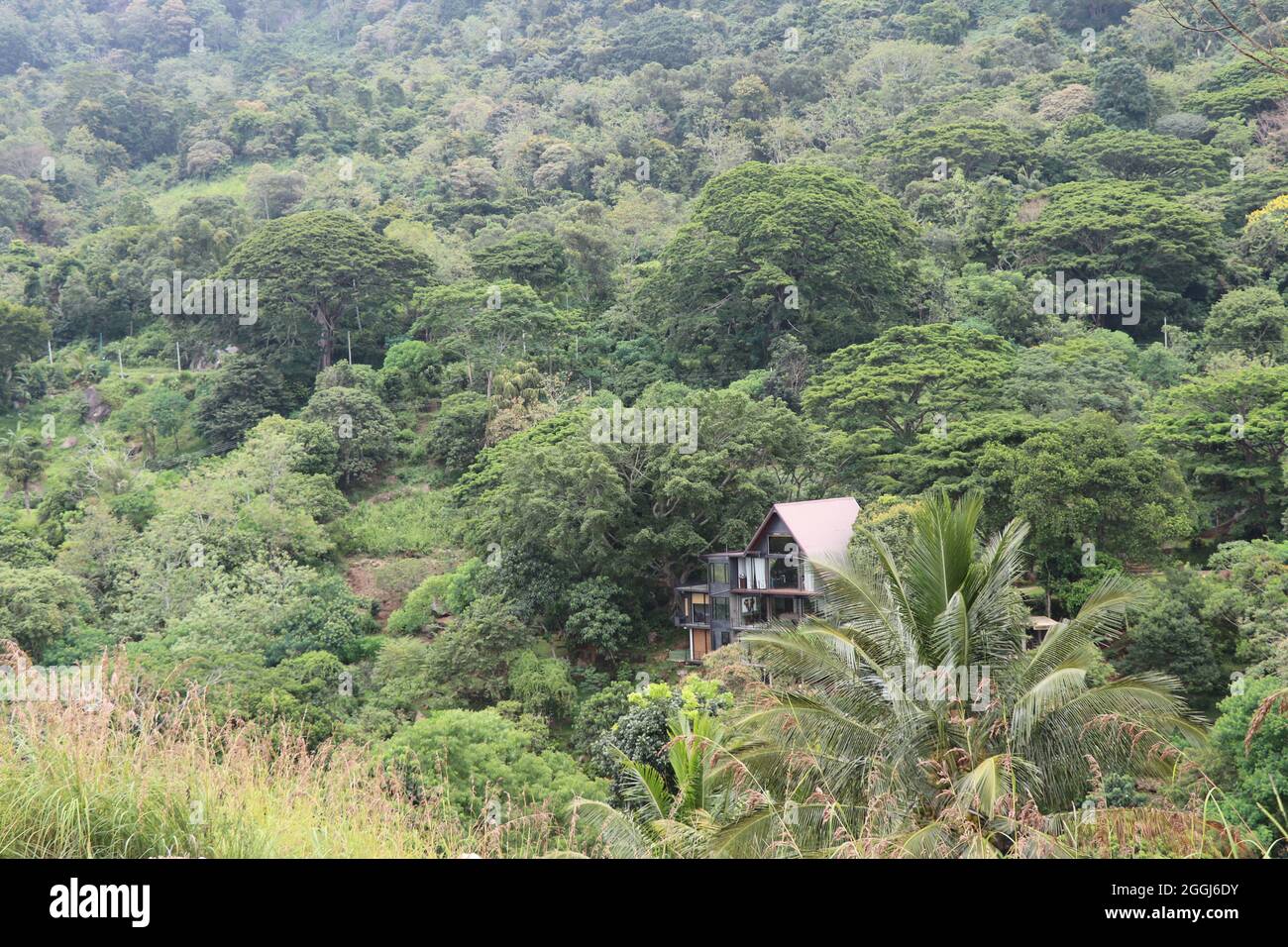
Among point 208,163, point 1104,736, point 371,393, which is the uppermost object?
point 208,163

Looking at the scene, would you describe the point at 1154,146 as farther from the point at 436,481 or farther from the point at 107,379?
the point at 107,379

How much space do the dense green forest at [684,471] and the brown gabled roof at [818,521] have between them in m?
0.71

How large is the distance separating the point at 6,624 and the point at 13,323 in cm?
1796

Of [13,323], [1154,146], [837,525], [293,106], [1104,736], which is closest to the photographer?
[1104,736]

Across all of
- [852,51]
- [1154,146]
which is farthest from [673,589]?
[852,51]

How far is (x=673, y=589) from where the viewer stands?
75.0ft

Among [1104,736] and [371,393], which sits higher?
[371,393]

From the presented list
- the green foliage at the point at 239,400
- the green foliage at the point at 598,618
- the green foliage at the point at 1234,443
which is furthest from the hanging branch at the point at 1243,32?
the green foliage at the point at 239,400

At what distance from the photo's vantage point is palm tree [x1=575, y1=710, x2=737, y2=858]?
27.1ft

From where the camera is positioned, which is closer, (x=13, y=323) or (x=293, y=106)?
(x=13, y=323)

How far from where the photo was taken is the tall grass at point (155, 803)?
4.09 metres

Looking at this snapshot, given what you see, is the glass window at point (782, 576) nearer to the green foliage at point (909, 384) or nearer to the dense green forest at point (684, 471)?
the dense green forest at point (684, 471)
